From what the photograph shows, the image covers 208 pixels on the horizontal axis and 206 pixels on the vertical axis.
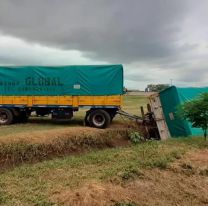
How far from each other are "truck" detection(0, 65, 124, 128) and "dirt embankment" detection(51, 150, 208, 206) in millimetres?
7207

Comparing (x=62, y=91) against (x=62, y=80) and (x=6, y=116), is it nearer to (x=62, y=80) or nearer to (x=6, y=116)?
(x=62, y=80)

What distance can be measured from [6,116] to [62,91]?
3.03 m

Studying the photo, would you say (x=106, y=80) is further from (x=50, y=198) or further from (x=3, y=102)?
(x=50, y=198)

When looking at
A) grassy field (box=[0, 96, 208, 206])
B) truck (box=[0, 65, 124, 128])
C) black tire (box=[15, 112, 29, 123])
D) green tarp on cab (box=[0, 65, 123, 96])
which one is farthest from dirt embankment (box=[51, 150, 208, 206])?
black tire (box=[15, 112, 29, 123])

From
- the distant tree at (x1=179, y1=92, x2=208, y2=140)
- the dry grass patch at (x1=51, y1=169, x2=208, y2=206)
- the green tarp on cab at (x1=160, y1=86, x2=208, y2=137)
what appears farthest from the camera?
the green tarp on cab at (x1=160, y1=86, x2=208, y2=137)

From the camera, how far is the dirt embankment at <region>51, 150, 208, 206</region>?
9289mm

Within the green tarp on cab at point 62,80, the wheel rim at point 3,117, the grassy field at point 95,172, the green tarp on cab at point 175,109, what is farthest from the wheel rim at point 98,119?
the wheel rim at point 3,117

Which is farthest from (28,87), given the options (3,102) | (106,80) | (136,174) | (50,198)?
(50,198)

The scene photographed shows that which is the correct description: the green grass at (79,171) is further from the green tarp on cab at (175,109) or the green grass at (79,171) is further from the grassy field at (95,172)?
the green tarp on cab at (175,109)

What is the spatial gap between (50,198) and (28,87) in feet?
37.2

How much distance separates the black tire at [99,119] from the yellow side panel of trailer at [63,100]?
40cm

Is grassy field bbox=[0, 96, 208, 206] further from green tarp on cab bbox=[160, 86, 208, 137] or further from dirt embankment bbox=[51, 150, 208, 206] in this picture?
green tarp on cab bbox=[160, 86, 208, 137]

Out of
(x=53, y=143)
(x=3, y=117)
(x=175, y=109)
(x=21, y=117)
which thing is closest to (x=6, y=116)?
(x=3, y=117)

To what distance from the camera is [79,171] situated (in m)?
11.5
